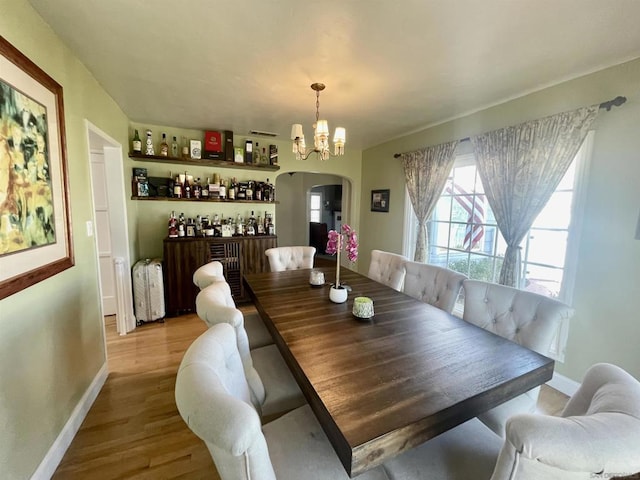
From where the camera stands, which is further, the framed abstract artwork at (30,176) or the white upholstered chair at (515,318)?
the white upholstered chair at (515,318)

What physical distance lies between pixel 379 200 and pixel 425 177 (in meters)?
1.00

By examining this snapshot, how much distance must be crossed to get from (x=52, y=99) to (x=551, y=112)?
3.47m

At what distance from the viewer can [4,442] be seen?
1.11 m

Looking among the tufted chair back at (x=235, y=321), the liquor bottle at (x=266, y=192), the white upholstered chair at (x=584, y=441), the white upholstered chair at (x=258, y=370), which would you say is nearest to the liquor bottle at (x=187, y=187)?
the liquor bottle at (x=266, y=192)

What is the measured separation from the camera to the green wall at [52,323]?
118 cm

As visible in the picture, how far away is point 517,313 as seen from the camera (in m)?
1.48

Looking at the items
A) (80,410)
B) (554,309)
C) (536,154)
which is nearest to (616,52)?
(536,154)

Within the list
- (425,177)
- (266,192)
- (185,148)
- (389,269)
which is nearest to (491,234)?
(425,177)

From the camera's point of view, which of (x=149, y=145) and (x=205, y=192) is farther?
(x=205, y=192)

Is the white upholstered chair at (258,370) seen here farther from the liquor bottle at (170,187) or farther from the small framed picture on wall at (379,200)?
the small framed picture on wall at (379,200)

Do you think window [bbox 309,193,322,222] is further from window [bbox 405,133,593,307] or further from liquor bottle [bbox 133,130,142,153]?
liquor bottle [bbox 133,130,142,153]

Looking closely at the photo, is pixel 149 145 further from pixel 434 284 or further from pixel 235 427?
pixel 235 427

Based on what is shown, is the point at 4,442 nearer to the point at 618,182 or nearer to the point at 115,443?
the point at 115,443

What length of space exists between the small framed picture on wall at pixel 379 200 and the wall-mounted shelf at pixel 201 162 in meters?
1.58
